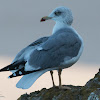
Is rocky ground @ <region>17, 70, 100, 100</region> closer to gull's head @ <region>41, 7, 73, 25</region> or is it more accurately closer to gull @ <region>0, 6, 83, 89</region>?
gull @ <region>0, 6, 83, 89</region>

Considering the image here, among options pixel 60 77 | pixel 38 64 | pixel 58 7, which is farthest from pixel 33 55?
pixel 58 7

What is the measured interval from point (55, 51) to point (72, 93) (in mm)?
1277

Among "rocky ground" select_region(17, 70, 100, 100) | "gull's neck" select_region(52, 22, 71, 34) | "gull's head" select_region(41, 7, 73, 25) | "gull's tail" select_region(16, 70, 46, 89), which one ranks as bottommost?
"rocky ground" select_region(17, 70, 100, 100)

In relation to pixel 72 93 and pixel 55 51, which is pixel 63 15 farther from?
pixel 72 93

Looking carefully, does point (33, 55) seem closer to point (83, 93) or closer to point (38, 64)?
point (38, 64)

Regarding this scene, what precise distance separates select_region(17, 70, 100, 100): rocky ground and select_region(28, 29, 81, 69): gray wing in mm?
834

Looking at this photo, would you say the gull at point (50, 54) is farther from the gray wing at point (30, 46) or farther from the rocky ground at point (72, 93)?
the rocky ground at point (72, 93)

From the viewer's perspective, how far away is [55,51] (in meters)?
9.88

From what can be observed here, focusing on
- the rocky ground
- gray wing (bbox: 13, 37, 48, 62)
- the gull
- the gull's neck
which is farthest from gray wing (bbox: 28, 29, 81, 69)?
the rocky ground

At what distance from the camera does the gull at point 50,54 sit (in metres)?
9.52

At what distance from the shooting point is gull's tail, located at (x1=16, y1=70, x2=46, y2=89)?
30.9 ft

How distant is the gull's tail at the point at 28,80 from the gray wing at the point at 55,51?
199mm

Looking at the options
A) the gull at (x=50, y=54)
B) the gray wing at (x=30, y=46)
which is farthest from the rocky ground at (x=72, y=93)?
the gray wing at (x=30, y=46)

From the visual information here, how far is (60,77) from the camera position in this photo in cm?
1051
